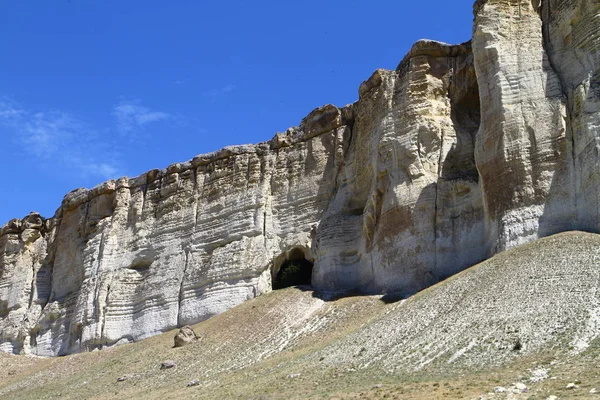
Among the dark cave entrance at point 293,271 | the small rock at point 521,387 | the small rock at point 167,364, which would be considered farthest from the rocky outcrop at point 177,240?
the small rock at point 521,387

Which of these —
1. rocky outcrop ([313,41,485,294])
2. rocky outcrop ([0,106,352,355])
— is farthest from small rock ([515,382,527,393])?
rocky outcrop ([0,106,352,355])

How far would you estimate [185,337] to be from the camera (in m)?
40.3

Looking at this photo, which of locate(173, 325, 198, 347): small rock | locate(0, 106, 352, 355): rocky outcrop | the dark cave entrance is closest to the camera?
locate(173, 325, 198, 347): small rock

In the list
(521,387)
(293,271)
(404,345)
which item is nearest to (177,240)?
(293,271)

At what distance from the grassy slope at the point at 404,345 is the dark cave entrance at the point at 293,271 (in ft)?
9.40

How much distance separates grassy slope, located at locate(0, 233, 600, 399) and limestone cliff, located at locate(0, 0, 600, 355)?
2.87 m

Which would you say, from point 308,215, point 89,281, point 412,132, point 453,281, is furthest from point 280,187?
point 453,281

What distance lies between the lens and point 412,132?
40.8 metres

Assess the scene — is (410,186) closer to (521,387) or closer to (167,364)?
(167,364)

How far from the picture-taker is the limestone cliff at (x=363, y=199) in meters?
34.3

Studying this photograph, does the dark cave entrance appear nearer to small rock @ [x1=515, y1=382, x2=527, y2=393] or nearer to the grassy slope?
the grassy slope

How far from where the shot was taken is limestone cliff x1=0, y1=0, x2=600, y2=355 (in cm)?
3431

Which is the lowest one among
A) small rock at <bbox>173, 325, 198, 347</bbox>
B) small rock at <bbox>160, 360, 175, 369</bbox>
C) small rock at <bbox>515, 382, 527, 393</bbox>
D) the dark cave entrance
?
small rock at <bbox>515, 382, 527, 393</bbox>

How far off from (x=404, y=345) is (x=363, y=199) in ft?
53.3
